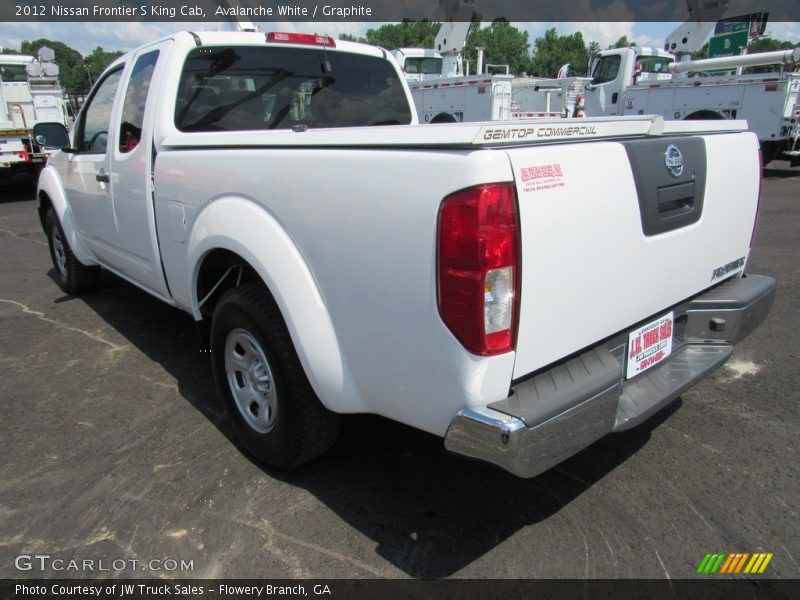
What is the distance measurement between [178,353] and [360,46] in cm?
256

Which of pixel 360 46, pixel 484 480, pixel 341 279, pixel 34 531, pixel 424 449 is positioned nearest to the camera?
pixel 341 279

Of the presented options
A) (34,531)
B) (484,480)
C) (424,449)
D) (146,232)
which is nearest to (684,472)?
(484,480)

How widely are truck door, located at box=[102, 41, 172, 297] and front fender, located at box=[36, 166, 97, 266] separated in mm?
1050

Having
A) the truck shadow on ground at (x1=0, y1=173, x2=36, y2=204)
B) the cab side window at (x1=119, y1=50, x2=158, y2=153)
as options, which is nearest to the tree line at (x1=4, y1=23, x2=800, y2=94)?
the truck shadow on ground at (x1=0, y1=173, x2=36, y2=204)

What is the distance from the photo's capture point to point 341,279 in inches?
83.2

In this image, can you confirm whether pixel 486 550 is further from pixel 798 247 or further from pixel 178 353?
pixel 798 247

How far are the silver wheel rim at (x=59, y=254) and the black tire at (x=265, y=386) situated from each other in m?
3.42

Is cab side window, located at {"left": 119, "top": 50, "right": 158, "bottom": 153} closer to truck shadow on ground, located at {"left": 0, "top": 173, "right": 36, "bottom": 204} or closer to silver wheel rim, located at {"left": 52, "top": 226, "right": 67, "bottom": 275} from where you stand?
silver wheel rim, located at {"left": 52, "top": 226, "right": 67, "bottom": 275}

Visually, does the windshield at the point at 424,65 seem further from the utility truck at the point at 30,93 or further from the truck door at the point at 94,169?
the truck door at the point at 94,169

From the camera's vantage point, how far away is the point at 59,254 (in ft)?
18.5

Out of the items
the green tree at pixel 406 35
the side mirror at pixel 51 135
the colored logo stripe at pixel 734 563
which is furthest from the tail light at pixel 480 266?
the green tree at pixel 406 35

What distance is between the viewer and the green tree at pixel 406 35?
8450cm

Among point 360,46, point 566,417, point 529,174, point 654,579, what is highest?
point 360,46

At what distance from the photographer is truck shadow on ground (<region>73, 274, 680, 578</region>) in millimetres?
2338
